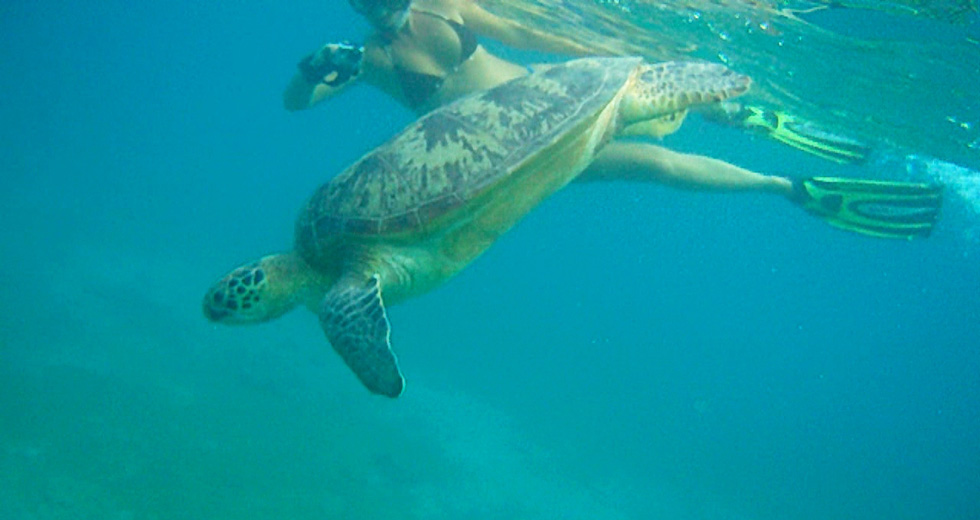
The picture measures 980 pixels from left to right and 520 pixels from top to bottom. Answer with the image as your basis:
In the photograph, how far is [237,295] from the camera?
14.3 feet

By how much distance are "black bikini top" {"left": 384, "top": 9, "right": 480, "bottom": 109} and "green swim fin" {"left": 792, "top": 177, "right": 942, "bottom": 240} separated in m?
4.75

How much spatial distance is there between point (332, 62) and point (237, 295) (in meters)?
2.19

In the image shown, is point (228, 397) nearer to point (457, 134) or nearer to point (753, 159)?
point (457, 134)

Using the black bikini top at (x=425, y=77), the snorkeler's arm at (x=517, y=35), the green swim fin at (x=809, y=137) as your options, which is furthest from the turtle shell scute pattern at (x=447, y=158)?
the green swim fin at (x=809, y=137)

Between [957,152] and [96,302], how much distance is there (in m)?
21.0

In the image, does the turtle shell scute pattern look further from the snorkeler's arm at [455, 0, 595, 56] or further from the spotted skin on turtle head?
the snorkeler's arm at [455, 0, 595, 56]

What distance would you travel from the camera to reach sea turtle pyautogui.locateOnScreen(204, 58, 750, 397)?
14.3 feet

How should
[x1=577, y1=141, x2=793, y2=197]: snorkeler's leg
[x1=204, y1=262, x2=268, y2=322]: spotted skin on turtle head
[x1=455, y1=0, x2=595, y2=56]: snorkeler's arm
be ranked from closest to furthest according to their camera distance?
[x1=204, y1=262, x2=268, y2=322]: spotted skin on turtle head → [x1=577, y1=141, x2=793, y2=197]: snorkeler's leg → [x1=455, y1=0, x2=595, y2=56]: snorkeler's arm

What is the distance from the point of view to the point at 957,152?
46.5ft

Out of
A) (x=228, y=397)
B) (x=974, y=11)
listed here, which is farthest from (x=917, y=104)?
(x=228, y=397)

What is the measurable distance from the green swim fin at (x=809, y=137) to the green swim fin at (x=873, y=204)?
637 cm

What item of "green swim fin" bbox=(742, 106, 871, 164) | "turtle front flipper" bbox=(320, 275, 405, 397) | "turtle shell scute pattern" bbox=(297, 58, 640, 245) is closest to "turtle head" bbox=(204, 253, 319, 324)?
"turtle shell scute pattern" bbox=(297, 58, 640, 245)

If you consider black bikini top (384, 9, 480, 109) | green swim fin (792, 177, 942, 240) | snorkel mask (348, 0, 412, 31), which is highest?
snorkel mask (348, 0, 412, 31)

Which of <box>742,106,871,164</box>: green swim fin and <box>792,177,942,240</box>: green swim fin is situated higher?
<box>792,177,942,240</box>: green swim fin
